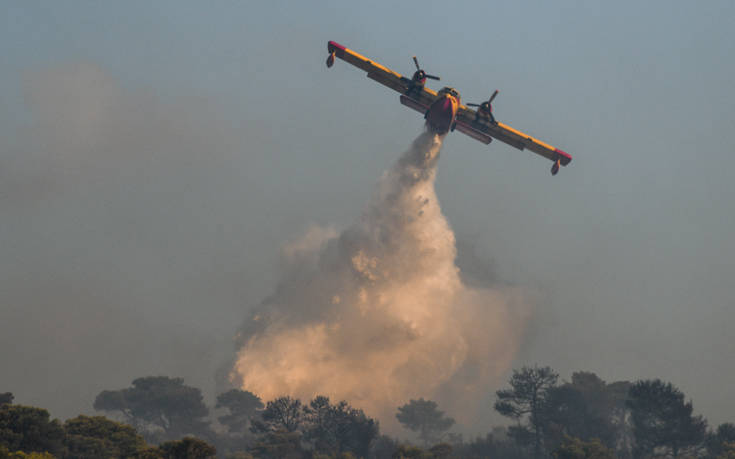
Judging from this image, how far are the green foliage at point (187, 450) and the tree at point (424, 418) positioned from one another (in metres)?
74.6

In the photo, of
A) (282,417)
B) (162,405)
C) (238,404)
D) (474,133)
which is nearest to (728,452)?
(474,133)

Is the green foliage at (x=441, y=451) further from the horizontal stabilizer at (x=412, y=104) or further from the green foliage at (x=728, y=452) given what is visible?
the horizontal stabilizer at (x=412, y=104)

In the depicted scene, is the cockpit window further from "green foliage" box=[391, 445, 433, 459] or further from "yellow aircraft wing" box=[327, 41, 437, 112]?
"green foliage" box=[391, 445, 433, 459]

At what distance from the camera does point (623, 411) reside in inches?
3563

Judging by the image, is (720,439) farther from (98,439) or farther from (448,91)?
(98,439)

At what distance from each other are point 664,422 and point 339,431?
119 feet

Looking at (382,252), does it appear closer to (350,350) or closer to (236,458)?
(350,350)

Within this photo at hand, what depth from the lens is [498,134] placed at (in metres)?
63.2

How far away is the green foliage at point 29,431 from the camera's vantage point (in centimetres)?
4016

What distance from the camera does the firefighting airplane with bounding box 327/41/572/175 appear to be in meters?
58.6

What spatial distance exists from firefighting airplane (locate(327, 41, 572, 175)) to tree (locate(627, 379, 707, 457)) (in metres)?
33.9

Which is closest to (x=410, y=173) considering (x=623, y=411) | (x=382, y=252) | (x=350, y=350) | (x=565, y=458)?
(x=382, y=252)

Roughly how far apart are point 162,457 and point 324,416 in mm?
31891

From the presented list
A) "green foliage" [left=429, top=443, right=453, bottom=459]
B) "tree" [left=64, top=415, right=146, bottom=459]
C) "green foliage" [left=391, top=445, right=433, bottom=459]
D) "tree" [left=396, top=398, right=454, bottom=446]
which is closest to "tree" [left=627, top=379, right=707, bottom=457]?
"green foliage" [left=429, top=443, right=453, bottom=459]
